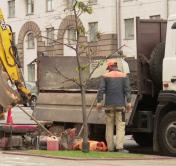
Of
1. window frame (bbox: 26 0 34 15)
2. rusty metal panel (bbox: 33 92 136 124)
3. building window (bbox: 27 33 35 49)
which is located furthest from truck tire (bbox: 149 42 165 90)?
window frame (bbox: 26 0 34 15)

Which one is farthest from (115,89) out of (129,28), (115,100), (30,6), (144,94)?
(30,6)

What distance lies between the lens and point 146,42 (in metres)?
15.6

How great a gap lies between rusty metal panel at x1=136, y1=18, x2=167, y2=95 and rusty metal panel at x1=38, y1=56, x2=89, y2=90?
251cm

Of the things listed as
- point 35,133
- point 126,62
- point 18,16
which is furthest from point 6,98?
point 18,16

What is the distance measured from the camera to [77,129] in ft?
54.6

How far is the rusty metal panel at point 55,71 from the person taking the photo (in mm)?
17781

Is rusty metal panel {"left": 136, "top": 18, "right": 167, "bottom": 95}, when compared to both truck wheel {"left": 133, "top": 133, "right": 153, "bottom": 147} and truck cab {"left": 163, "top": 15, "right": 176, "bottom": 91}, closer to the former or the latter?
truck cab {"left": 163, "top": 15, "right": 176, "bottom": 91}

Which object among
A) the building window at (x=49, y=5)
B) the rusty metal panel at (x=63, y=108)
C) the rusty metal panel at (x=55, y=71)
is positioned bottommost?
the rusty metal panel at (x=63, y=108)

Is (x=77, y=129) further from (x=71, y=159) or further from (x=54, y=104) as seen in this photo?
(x=71, y=159)

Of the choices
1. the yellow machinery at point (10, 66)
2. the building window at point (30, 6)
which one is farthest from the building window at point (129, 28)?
the yellow machinery at point (10, 66)

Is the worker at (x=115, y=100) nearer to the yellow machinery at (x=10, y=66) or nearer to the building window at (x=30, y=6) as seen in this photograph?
the yellow machinery at (x=10, y=66)

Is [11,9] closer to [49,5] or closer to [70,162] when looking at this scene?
[49,5]

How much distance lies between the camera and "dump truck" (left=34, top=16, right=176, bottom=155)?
1464cm

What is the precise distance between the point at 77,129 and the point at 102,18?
39.3 metres
